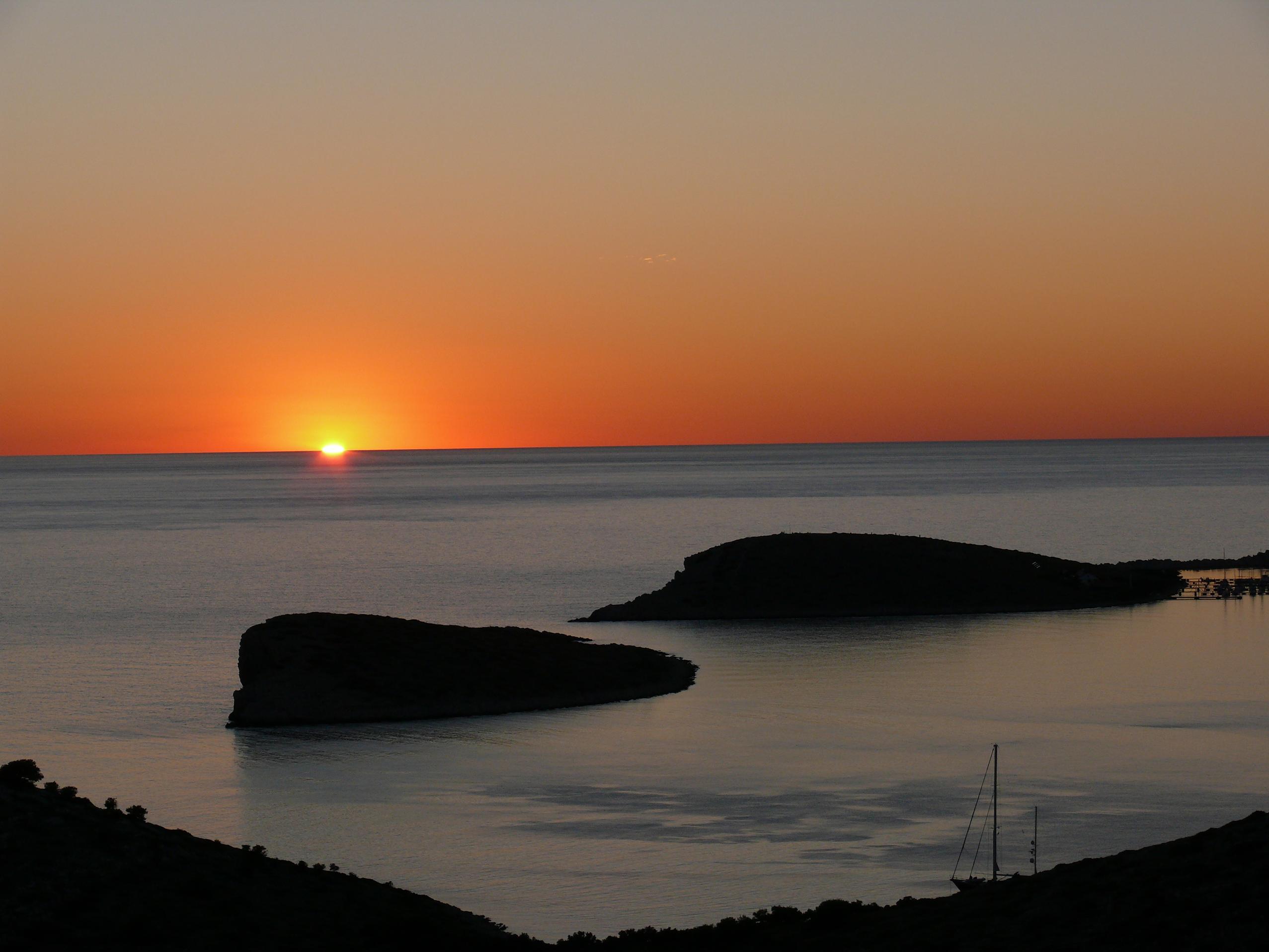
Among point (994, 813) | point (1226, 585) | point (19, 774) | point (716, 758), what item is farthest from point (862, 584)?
point (19, 774)

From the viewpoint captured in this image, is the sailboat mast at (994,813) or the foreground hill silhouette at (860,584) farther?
the foreground hill silhouette at (860,584)

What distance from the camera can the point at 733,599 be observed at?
373 ft

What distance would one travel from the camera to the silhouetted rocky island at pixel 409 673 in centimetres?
7338

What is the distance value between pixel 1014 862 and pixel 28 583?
398 feet

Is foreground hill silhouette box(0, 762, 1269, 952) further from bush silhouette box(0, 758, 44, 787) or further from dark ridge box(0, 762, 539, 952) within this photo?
bush silhouette box(0, 758, 44, 787)

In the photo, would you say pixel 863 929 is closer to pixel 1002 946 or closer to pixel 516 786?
pixel 1002 946

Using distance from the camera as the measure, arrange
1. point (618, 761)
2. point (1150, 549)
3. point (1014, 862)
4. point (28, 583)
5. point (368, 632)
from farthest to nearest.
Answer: point (1150, 549)
point (28, 583)
point (368, 632)
point (618, 761)
point (1014, 862)

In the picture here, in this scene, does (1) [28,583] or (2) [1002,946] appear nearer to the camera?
(2) [1002,946]

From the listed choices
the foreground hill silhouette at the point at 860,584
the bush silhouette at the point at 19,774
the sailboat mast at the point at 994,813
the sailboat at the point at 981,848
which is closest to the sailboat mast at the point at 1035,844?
the sailboat at the point at 981,848

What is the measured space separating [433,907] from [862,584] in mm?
78773

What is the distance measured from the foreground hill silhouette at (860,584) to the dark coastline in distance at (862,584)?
78mm

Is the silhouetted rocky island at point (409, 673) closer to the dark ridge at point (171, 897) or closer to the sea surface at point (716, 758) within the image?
the sea surface at point (716, 758)

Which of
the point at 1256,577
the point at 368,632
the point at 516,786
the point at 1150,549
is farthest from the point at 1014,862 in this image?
the point at 1150,549

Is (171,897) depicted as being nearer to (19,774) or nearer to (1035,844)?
(19,774)
